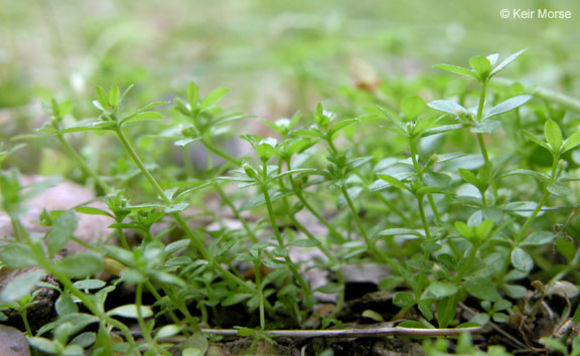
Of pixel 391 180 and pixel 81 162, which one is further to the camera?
pixel 81 162

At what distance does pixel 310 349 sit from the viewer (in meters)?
0.96

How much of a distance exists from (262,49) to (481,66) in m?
2.08

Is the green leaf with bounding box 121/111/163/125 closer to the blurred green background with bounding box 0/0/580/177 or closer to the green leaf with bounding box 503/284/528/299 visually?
the blurred green background with bounding box 0/0/580/177

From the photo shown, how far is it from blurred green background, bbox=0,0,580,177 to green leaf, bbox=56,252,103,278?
841 mm

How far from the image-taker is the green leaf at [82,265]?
690mm

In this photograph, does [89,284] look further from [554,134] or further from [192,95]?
[554,134]

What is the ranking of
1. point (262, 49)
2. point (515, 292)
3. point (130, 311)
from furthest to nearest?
point (262, 49) < point (515, 292) < point (130, 311)

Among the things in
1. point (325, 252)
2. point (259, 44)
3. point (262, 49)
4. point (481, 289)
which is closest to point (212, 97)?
point (325, 252)

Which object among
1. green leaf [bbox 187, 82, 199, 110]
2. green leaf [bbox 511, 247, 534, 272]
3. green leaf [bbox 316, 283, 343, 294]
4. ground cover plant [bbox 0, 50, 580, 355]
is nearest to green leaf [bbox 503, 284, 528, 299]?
ground cover plant [bbox 0, 50, 580, 355]

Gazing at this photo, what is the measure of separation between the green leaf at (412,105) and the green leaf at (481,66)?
0.37ft

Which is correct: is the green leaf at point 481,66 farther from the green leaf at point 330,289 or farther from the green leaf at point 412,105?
the green leaf at point 330,289

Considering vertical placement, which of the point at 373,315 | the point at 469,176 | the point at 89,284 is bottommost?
the point at 373,315

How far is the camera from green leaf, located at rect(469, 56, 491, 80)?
0.85 metres

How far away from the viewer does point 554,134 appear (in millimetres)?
880
